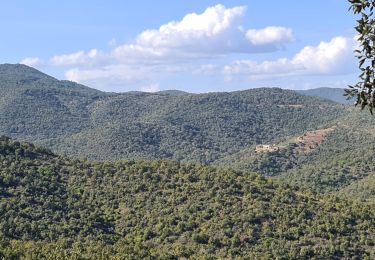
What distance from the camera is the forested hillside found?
267 ft

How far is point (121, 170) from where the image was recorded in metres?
113

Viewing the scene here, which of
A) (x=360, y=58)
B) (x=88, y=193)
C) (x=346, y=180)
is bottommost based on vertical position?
(x=346, y=180)

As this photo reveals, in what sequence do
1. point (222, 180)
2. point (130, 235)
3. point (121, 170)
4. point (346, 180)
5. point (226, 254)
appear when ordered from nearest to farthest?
point (226, 254) < point (130, 235) < point (222, 180) < point (121, 170) < point (346, 180)

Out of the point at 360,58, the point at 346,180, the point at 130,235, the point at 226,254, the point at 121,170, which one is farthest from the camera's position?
the point at 346,180

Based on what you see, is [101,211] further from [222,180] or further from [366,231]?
[366,231]

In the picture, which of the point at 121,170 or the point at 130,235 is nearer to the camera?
the point at 130,235

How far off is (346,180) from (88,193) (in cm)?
10205

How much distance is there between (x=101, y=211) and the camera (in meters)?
98.3

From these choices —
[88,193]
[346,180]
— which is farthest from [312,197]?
[346,180]

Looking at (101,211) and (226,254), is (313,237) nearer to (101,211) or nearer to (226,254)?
(226,254)

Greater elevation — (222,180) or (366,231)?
(222,180)

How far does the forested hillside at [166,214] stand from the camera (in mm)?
81250

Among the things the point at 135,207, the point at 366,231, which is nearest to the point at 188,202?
the point at 135,207

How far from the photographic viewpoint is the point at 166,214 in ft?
309
